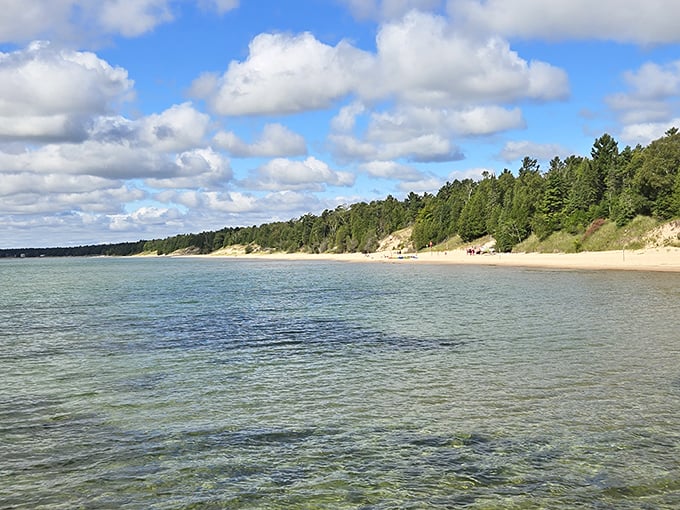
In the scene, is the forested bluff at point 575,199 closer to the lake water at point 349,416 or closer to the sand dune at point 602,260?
the sand dune at point 602,260

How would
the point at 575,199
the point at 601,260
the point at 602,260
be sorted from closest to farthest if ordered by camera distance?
1. the point at 602,260
2. the point at 601,260
3. the point at 575,199

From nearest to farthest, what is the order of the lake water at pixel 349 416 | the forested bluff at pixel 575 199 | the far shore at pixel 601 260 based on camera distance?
the lake water at pixel 349 416 < the far shore at pixel 601 260 < the forested bluff at pixel 575 199

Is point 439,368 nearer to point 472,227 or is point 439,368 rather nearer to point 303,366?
point 303,366

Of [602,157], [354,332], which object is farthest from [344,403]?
[602,157]

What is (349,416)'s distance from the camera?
14.2 metres

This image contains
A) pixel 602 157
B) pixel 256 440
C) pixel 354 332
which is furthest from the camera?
pixel 602 157

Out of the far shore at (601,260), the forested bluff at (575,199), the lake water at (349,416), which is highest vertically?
the forested bluff at (575,199)

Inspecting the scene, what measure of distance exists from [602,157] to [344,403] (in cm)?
12370

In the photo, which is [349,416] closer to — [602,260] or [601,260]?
[602,260]

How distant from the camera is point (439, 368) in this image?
19.6 meters

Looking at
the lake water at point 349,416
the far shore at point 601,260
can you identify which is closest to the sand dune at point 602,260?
the far shore at point 601,260

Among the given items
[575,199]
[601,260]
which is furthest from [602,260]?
[575,199]

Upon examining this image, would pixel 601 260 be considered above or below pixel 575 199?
below

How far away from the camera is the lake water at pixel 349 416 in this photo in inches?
392
